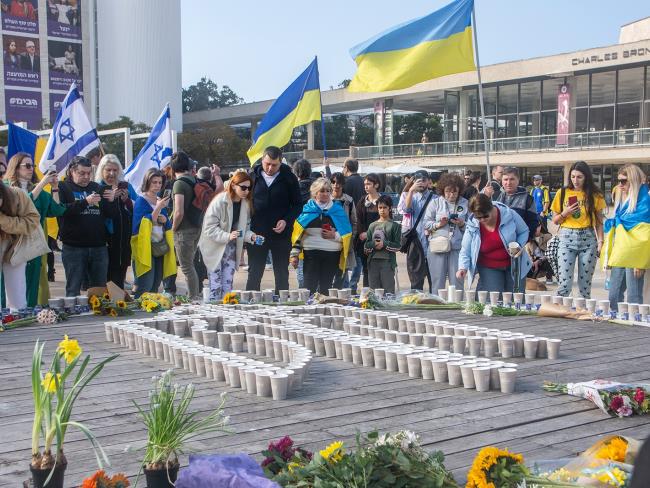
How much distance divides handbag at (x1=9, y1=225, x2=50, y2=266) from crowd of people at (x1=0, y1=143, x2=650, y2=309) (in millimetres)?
20

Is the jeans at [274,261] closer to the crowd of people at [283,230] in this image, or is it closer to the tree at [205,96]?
the crowd of people at [283,230]

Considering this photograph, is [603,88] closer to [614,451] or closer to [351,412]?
[351,412]

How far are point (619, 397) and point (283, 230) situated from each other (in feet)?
17.9

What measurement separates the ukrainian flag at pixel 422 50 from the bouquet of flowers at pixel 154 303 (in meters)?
4.85

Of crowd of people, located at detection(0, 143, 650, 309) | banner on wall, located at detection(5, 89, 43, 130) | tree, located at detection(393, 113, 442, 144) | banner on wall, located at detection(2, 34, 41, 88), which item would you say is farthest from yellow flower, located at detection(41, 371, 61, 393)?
banner on wall, located at detection(2, 34, 41, 88)

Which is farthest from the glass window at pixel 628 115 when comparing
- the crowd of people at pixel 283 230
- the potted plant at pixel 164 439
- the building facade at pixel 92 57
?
the building facade at pixel 92 57

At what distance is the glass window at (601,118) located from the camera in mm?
44656

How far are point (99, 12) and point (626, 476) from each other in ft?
289

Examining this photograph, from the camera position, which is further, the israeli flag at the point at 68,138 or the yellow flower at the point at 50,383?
the israeli flag at the point at 68,138

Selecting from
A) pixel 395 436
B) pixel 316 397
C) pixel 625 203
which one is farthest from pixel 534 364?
pixel 625 203

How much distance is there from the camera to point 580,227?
930cm

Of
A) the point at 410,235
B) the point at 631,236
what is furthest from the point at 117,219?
the point at 631,236

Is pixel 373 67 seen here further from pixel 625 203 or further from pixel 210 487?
pixel 210 487

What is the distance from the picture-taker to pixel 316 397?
4742mm
